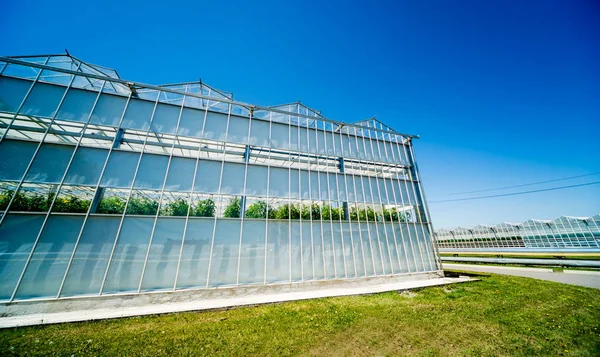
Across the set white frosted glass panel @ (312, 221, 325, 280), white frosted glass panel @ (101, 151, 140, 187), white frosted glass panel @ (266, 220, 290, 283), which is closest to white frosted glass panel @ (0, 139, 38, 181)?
white frosted glass panel @ (101, 151, 140, 187)

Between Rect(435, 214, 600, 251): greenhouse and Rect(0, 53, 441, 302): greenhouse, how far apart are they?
65.5 ft

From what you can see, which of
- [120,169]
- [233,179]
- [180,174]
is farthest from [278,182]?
[120,169]

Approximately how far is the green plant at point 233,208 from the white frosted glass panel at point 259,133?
14.0ft

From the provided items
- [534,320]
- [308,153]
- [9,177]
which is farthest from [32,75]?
[534,320]

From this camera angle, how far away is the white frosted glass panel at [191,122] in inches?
499

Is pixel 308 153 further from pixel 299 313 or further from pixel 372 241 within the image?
pixel 299 313

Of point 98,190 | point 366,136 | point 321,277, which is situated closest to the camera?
point 98,190

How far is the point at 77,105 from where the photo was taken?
11.0 m

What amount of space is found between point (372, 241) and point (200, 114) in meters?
14.9

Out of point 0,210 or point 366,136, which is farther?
point 366,136

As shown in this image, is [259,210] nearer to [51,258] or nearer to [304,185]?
[304,185]

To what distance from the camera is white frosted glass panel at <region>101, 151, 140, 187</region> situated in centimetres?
1042

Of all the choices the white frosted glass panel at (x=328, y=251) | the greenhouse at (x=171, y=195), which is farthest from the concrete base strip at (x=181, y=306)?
the white frosted glass panel at (x=328, y=251)

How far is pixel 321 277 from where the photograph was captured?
12.3 metres
